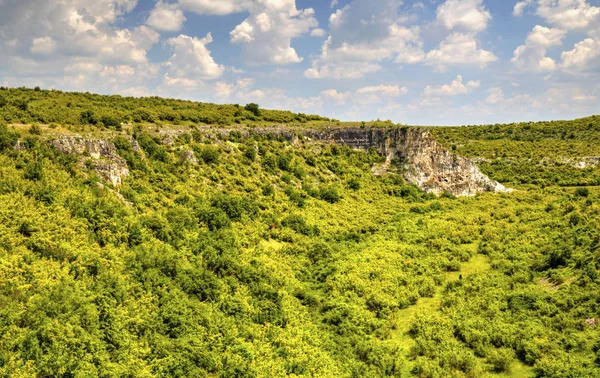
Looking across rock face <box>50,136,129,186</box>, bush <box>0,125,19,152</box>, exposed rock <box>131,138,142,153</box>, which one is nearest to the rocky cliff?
exposed rock <box>131,138,142,153</box>

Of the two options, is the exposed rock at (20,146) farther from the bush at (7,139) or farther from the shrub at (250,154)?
the shrub at (250,154)

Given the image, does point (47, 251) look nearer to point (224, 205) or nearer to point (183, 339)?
point (183, 339)

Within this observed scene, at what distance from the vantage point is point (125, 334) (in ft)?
65.7

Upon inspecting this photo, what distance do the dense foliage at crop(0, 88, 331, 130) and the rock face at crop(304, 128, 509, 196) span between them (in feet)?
39.8

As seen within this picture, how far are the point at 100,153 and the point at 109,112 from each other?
14.4 m

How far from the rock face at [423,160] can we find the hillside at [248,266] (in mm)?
7967

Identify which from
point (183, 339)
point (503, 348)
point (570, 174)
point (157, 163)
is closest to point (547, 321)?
point (503, 348)

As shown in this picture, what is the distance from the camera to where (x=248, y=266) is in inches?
1231

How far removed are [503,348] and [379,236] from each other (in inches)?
836

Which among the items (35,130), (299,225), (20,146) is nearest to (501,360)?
(299,225)

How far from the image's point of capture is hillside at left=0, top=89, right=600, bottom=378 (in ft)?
66.5

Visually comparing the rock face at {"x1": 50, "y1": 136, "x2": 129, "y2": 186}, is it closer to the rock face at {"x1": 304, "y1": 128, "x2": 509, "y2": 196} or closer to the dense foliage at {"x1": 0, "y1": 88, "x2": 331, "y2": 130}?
the dense foliage at {"x1": 0, "y1": 88, "x2": 331, "y2": 130}

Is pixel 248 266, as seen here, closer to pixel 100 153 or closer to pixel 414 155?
pixel 100 153

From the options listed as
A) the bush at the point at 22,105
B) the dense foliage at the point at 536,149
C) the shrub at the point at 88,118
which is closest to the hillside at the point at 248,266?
the shrub at the point at 88,118
